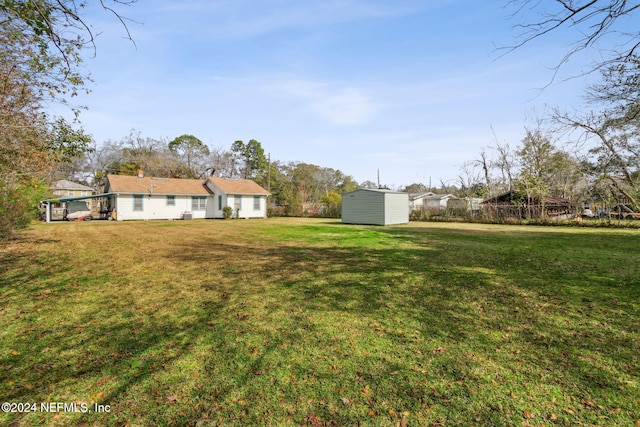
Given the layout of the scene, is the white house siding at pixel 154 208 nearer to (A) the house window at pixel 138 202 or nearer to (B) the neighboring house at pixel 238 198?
(A) the house window at pixel 138 202

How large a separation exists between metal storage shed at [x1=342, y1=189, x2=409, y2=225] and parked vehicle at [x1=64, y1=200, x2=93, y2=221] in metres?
20.9

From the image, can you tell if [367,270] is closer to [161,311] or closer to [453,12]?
[161,311]

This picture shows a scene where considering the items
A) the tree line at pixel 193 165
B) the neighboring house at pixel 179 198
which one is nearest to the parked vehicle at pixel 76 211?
the neighboring house at pixel 179 198

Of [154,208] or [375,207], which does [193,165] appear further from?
[375,207]

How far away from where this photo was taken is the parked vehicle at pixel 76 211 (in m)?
23.7

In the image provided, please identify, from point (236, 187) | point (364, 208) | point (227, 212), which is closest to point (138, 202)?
point (227, 212)

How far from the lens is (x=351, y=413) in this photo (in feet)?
7.12

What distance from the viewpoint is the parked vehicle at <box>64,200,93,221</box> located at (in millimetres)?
23670

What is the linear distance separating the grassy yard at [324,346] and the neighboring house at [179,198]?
64.0 ft

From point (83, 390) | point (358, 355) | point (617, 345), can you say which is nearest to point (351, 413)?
point (358, 355)

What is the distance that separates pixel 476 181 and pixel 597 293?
29236 millimetres

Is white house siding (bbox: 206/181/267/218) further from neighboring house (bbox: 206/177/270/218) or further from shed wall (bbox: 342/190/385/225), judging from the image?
shed wall (bbox: 342/190/385/225)

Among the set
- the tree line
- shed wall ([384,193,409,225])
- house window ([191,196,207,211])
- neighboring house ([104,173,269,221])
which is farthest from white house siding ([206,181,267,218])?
shed wall ([384,193,409,225])

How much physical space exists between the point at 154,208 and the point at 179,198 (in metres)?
2.12
